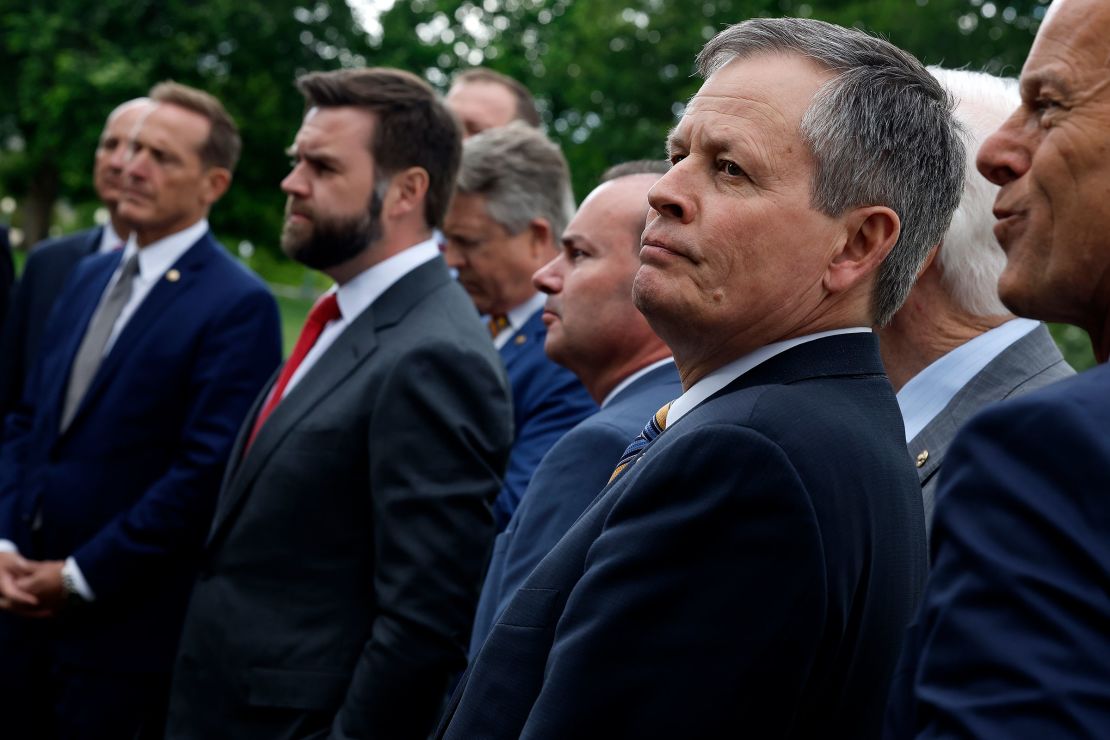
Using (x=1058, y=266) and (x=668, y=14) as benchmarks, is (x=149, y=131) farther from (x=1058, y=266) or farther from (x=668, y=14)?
(x=668, y=14)

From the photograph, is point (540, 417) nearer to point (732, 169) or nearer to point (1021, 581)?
point (732, 169)

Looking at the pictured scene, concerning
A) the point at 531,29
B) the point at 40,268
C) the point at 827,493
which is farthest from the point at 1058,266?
the point at 531,29

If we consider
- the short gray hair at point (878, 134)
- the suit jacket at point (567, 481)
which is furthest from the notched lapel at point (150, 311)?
the short gray hair at point (878, 134)

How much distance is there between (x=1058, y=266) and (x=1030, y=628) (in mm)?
617

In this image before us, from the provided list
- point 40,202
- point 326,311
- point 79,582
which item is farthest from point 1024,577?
point 40,202

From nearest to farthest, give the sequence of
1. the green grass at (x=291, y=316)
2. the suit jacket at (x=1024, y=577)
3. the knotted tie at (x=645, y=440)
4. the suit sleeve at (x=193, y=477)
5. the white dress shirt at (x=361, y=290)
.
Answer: the suit jacket at (x=1024, y=577), the knotted tie at (x=645, y=440), the white dress shirt at (x=361, y=290), the suit sleeve at (x=193, y=477), the green grass at (x=291, y=316)

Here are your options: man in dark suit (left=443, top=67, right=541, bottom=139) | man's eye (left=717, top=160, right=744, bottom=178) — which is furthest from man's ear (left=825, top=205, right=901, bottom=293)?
man in dark suit (left=443, top=67, right=541, bottom=139)

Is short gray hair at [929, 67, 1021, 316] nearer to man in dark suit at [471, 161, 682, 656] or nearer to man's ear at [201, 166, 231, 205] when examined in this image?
man in dark suit at [471, 161, 682, 656]

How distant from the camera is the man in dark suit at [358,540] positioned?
3.39m

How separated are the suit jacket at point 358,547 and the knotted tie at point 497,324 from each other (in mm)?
1208

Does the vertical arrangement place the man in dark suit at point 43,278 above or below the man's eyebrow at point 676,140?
below

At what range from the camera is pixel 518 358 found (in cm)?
460

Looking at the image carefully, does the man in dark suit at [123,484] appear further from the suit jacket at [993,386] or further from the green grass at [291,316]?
the green grass at [291,316]

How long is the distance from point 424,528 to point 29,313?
11.2 ft
